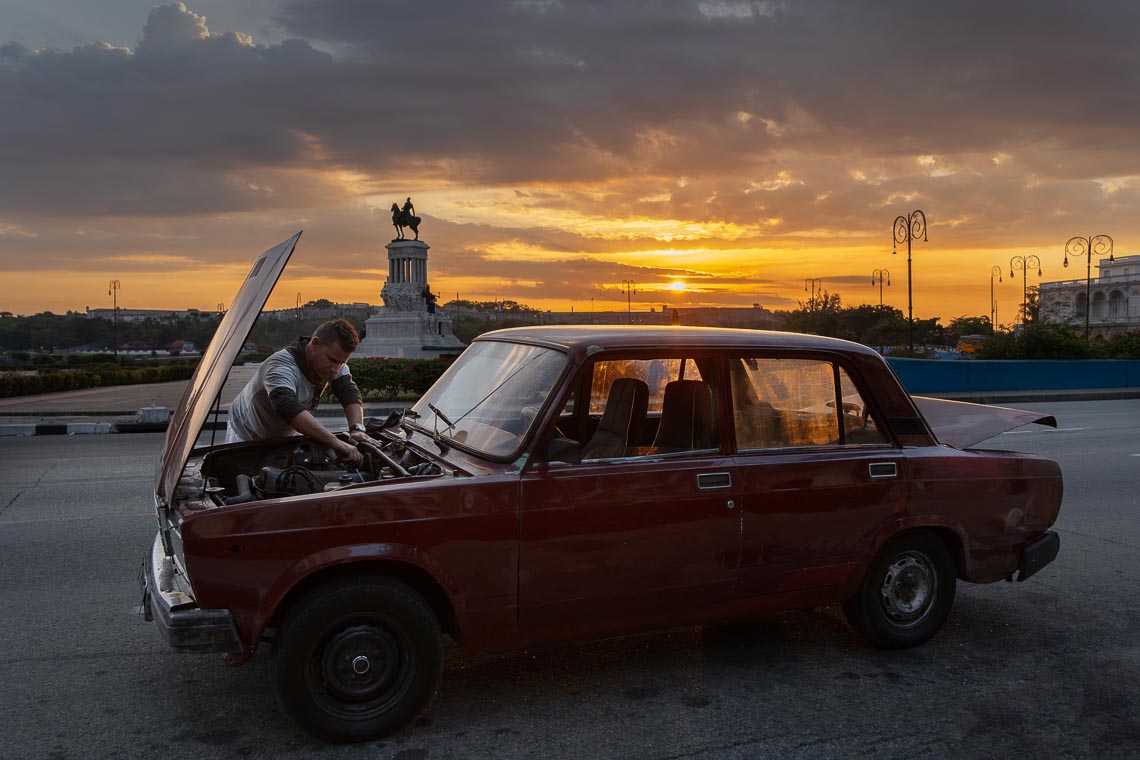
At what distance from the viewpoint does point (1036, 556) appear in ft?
16.0

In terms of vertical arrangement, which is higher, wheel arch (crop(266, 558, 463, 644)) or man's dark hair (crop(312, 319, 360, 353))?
man's dark hair (crop(312, 319, 360, 353))

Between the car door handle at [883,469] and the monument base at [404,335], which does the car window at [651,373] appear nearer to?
the car door handle at [883,469]

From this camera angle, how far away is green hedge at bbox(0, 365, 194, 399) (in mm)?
27406

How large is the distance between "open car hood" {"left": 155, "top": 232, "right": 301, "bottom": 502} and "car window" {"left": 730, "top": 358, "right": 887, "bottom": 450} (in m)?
2.22

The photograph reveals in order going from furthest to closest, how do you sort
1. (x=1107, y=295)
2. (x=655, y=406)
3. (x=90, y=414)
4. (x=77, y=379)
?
1. (x=1107, y=295)
2. (x=77, y=379)
3. (x=90, y=414)
4. (x=655, y=406)

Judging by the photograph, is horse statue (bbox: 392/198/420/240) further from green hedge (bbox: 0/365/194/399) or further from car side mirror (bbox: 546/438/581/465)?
car side mirror (bbox: 546/438/581/465)

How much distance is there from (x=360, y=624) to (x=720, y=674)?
179cm

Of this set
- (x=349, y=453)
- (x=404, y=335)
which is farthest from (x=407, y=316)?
(x=349, y=453)

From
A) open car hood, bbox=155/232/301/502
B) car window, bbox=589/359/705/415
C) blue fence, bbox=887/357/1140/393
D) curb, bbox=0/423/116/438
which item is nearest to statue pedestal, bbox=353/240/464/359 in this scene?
blue fence, bbox=887/357/1140/393

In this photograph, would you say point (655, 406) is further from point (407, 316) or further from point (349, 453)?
point (407, 316)

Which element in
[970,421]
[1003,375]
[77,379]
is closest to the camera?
[970,421]

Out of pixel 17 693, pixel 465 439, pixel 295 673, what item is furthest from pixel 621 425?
pixel 17 693

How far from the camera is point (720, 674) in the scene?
4352 millimetres

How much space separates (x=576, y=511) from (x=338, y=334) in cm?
226
